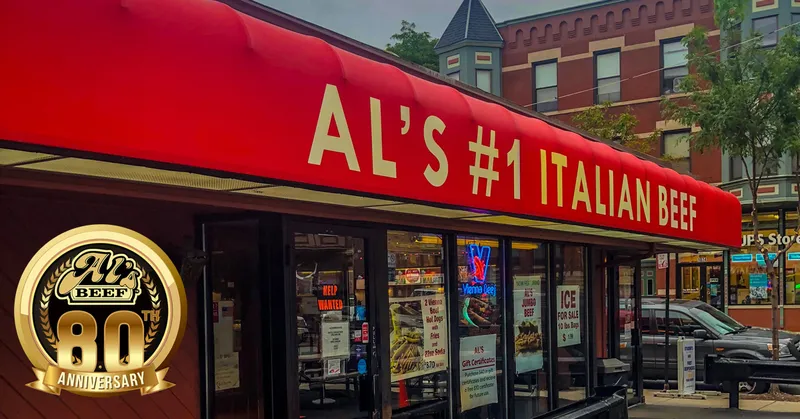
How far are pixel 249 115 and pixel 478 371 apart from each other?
4624 mm

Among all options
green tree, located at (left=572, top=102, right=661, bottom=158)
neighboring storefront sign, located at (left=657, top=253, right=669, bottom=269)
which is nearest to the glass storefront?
neighboring storefront sign, located at (left=657, top=253, right=669, bottom=269)

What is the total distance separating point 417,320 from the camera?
273 inches

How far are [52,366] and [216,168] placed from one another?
111 cm

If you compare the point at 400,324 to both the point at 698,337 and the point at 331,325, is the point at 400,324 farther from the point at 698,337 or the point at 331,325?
the point at 698,337

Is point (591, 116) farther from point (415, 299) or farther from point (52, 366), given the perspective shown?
point (52, 366)

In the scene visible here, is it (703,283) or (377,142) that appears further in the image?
(703,283)

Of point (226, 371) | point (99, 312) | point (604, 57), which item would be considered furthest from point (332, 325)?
point (604, 57)

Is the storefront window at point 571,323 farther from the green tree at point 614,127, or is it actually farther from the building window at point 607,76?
the building window at point 607,76

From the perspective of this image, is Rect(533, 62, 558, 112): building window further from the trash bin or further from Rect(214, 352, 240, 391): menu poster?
Rect(214, 352, 240, 391): menu poster

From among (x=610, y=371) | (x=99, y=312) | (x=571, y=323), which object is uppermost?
(x=99, y=312)

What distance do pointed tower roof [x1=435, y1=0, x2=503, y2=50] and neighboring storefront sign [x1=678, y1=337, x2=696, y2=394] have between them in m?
20.3

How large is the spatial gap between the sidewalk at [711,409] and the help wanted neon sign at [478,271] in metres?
4.57

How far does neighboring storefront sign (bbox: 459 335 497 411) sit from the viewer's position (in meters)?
7.51

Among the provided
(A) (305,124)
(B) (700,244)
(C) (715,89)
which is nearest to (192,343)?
(A) (305,124)
